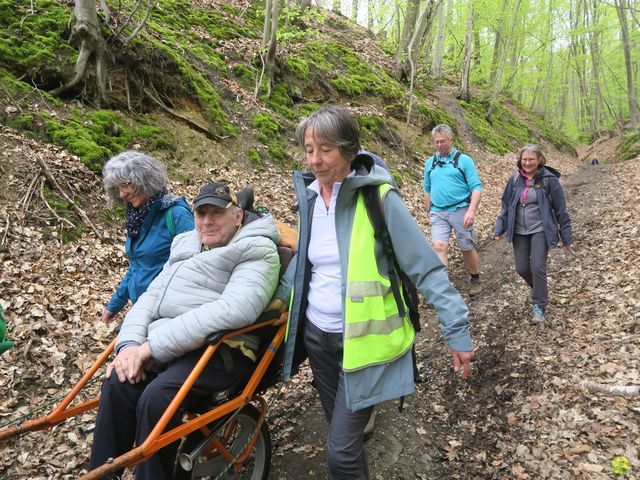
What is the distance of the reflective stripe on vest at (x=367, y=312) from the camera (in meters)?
2.20

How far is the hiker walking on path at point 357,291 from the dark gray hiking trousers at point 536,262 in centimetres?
368

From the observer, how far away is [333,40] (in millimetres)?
17281

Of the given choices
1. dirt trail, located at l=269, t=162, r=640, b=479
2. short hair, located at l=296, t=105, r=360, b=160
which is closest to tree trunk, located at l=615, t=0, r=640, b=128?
dirt trail, located at l=269, t=162, r=640, b=479

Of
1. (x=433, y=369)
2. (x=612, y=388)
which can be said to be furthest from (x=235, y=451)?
(x=612, y=388)

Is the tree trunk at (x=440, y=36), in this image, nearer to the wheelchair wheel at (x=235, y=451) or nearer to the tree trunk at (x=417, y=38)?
the tree trunk at (x=417, y=38)

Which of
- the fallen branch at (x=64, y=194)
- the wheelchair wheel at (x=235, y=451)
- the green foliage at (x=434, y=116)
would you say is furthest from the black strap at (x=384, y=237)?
the green foliage at (x=434, y=116)

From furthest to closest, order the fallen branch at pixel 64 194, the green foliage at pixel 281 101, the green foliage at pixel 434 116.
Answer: the green foliage at pixel 434 116, the green foliage at pixel 281 101, the fallen branch at pixel 64 194

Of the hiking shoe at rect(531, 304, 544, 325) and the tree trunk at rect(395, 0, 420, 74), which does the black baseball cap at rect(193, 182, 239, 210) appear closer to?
the hiking shoe at rect(531, 304, 544, 325)

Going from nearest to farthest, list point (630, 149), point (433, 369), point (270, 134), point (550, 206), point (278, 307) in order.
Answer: point (278, 307), point (433, 369), point (550, 206), point (270, 134), point (630, 149)

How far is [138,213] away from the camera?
3521mm

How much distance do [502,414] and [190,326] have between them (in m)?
3.04

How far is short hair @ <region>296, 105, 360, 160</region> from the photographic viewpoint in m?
A: 2.26

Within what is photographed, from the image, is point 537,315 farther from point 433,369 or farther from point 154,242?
point 154,242

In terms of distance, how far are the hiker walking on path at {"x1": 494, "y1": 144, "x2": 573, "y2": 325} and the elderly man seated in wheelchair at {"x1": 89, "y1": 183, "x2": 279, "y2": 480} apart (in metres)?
3.91
